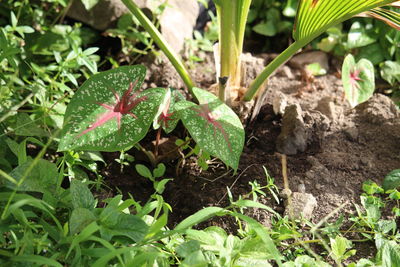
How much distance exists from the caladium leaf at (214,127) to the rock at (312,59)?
0.95 meters

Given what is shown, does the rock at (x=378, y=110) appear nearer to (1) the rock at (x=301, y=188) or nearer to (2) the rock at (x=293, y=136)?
(2) the rock at (x=293, y=136)

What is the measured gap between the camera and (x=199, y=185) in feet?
5.79

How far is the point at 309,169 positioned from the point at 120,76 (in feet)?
2.31

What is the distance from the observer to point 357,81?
200 cm

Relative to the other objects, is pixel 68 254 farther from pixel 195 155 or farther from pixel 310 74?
pixel 310 74

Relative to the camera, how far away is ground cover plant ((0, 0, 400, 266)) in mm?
1292

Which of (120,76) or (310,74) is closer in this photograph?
(120,76)

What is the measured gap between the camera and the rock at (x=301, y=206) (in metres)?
1.62

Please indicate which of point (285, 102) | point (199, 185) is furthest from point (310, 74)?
point (199, 185)

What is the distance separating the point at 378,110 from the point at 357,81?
0.45 feet

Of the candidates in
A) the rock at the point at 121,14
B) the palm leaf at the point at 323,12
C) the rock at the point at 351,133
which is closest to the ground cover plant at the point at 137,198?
the rock at the point at 351,133

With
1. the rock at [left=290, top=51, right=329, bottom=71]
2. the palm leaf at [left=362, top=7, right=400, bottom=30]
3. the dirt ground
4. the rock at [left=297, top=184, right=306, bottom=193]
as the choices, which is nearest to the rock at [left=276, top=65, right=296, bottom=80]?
the rock at [left=290, top=51, right=329, bottom=71]

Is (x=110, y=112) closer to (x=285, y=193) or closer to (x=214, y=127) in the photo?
(x=214, y=127)

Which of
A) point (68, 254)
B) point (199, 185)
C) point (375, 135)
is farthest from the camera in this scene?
point (375, 135)
